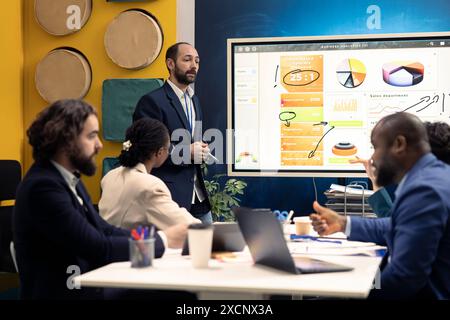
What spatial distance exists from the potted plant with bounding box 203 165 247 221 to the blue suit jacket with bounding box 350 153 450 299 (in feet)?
8.22

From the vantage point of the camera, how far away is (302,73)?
15.1 ft

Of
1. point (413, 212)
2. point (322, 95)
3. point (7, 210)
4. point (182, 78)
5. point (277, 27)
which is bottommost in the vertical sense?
point (7, 210)

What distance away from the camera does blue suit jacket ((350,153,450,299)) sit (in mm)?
2088

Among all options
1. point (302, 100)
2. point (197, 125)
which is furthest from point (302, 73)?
point (197, 125)

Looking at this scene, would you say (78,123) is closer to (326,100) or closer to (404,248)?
(404,248)

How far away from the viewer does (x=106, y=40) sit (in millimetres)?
4934

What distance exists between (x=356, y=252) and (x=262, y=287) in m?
0.80

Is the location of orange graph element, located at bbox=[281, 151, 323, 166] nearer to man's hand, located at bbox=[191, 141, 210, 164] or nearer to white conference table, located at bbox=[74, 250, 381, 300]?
man's hand, located at bbox=[191, 141, 210, 164]

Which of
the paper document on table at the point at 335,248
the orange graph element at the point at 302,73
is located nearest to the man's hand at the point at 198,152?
the orange graph element at the point at 302,73

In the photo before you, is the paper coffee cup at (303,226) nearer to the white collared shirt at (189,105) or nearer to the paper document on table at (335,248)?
the paper document on table at (335,248)

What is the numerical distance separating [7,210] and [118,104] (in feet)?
4.22

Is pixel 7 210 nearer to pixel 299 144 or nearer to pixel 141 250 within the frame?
pixel 299 144

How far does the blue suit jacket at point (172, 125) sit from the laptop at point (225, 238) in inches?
68.5

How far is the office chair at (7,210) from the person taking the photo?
12.9 ft
